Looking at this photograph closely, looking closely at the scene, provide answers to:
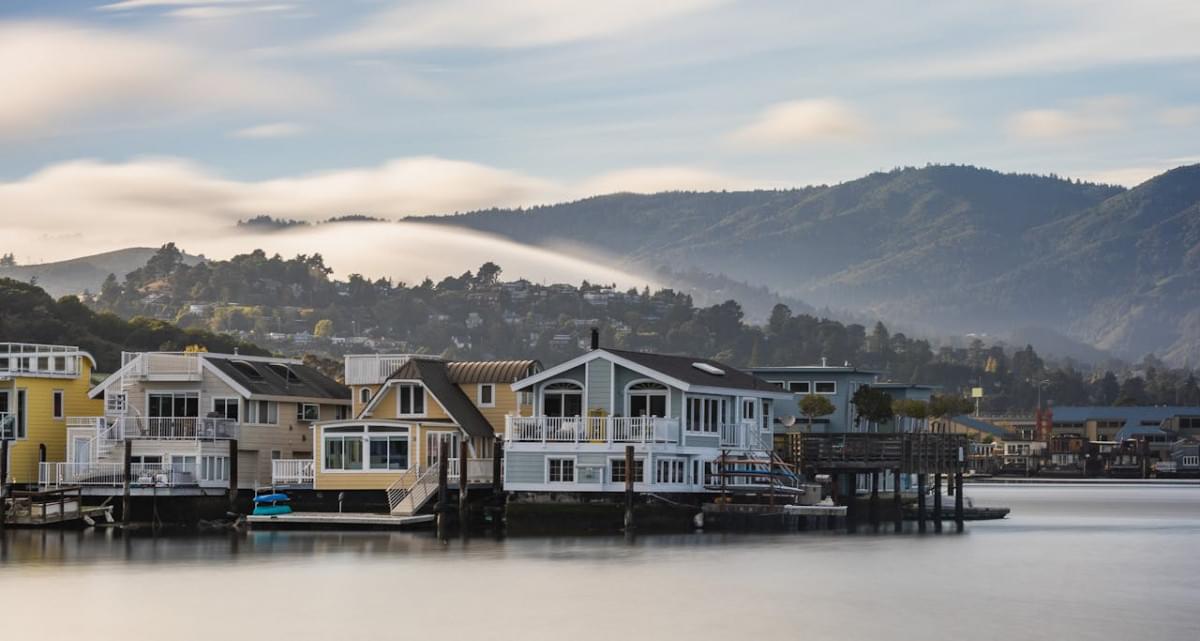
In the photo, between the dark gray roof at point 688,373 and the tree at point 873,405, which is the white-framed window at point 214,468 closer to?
the dark gray roof at point 688,373

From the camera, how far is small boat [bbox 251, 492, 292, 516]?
75562mm

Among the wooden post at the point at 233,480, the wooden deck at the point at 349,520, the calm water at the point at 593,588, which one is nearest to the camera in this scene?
the calm water at the point at 593,588

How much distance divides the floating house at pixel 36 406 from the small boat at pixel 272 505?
11.8 metres

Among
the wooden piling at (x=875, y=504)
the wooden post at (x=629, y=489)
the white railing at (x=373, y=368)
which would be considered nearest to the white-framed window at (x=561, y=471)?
the wooden post at (x=629, y=489)

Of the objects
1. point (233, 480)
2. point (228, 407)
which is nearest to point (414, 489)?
point (233, 480)

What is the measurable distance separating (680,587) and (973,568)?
13.7 m

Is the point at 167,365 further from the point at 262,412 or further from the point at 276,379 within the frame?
the point at 276,379

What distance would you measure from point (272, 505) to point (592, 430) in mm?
14209

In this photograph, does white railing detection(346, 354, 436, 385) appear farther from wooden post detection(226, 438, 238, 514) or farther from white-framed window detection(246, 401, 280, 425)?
wooden post detection(226, 438, 238, 514)

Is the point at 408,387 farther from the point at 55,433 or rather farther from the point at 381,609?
the point at 381,609

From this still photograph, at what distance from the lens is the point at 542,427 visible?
7369 cm

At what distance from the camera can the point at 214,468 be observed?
79.8 meters

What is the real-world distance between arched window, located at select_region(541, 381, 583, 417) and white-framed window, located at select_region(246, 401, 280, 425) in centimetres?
1413

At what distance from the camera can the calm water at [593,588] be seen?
46219 millimetres
